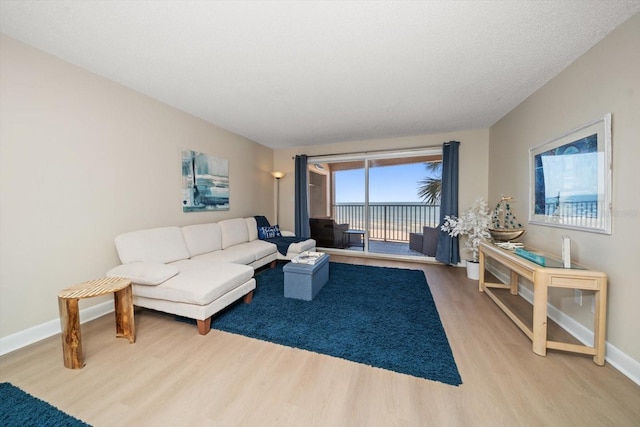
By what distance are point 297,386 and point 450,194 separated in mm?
3734

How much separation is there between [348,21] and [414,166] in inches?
131

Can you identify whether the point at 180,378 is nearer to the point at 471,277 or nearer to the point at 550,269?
the point at 550,269

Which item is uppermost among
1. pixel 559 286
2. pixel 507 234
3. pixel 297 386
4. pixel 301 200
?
pixel 301 200

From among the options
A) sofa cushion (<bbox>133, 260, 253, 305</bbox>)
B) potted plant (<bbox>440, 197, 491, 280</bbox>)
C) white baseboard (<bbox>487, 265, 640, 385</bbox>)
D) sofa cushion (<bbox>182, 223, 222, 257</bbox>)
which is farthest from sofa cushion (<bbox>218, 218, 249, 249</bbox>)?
white baseboard (<bbox>487, 265, 640, 385</bbox>)

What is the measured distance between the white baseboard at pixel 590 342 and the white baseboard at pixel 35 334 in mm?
4147

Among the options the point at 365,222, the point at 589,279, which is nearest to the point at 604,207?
the point at 589,279

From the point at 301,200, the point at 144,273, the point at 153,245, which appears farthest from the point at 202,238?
the point at 301,200

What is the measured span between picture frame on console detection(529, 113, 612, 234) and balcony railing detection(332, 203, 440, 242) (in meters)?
2.30

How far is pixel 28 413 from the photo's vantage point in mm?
1143

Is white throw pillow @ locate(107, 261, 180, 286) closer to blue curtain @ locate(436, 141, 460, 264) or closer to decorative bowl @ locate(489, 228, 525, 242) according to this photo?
decorative bowl @ locate(489, 228, 525, 242)

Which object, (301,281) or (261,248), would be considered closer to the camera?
(301,281)

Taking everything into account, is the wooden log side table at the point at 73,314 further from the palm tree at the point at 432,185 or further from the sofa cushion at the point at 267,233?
the palm tree at the point at 432,185

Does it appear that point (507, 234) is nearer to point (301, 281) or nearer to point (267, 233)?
point (301, 281)

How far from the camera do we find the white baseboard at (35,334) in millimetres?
1627
